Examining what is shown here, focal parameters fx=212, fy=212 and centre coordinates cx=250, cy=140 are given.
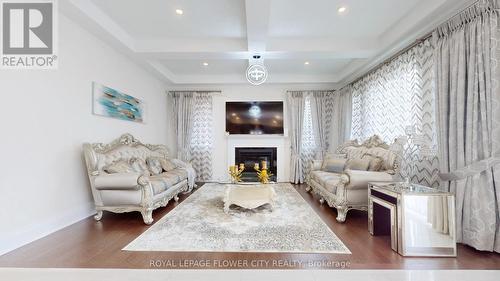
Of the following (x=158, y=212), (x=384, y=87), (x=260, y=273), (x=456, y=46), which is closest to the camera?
(x=260, y=273)

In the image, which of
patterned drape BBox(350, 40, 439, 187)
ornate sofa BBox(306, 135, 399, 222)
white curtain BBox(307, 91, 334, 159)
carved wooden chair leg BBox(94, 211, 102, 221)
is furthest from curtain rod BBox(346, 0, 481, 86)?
carved wooden chair leg BBox(94, 211, 102, 221)

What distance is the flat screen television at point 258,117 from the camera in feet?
19.6

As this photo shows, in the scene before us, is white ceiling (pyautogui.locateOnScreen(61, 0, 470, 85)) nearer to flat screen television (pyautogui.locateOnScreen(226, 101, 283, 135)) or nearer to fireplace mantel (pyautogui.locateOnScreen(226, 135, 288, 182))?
flat screen television (pyautogui.locateOnScreen(226, 101, 283, 135))

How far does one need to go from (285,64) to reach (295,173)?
2883mm

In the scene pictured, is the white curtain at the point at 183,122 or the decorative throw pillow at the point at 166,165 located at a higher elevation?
the white curtain at the point at 183,122

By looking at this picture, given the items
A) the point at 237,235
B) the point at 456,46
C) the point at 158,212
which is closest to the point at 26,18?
the point at 158,212

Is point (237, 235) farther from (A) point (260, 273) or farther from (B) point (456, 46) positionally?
(B) point (456, 46)

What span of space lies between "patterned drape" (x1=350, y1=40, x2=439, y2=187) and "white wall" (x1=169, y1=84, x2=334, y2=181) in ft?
5.09

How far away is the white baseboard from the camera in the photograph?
2142 mm

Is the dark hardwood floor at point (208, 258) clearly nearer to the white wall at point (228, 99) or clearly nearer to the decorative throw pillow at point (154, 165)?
the decorative throw pillow at point (154, 165)

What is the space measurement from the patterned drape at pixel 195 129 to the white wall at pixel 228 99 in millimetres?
169

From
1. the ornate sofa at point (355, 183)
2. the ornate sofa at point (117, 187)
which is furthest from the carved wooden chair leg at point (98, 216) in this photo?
the ornate sofa at point (355, 183)

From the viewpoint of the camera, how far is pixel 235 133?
6.04 m

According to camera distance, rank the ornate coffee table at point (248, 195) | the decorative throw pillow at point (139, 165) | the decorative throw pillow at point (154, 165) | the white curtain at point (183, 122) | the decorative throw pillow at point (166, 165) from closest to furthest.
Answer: the ornate coffee table at point (248, 195)
the decorative throw pillow at point (139, 165)
the decorative throw pillow at point (154, 165)
the decorative throw pillow at point (166, 165)
the white curtain at point (183, 122)
